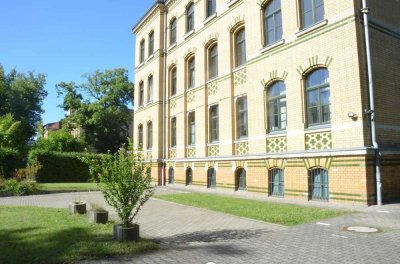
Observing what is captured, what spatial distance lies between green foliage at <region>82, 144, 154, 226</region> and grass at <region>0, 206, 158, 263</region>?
2.51 feet

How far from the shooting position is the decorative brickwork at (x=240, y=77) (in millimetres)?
17969

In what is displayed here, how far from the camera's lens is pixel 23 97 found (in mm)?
51781

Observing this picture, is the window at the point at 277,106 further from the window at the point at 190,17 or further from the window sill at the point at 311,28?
the window at the point at 190,17

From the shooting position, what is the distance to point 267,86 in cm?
1605

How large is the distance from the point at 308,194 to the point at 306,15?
712 cm

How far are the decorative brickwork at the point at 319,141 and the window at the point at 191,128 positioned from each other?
9610 millimetres

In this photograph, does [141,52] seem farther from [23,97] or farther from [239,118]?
[23,97]

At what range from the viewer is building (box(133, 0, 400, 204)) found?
12.4 metres

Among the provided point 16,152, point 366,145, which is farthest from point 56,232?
point 16,152

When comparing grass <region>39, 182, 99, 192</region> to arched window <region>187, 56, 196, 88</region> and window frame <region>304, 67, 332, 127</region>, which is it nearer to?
arched window <region>187, 56, 196, 88</region>

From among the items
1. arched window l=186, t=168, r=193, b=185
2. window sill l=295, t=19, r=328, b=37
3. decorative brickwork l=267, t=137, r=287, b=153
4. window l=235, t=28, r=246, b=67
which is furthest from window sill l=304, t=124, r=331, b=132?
arched window l=186, t=168, r=193, b=185

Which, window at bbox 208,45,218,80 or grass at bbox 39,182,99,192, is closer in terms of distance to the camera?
window at bbox 208,45,218,80

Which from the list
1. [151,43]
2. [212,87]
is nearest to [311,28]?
[212,87]

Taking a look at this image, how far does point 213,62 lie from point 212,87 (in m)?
1.62
